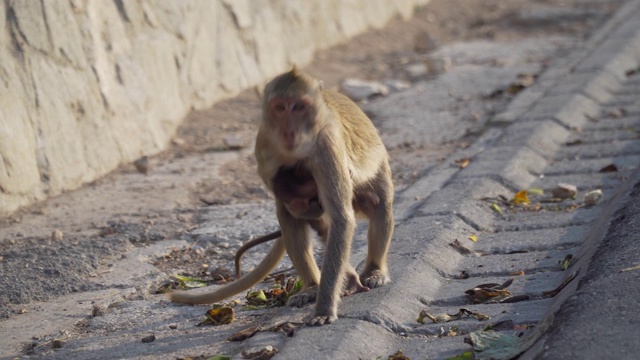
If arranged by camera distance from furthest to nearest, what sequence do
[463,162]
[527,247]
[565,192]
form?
[463,162]
[565,192]
[527,247]

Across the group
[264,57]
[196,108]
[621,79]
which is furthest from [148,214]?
[621,79]

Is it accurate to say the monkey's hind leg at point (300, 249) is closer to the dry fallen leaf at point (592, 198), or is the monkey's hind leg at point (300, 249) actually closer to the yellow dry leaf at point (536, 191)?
the dry fallen leaf at point (592, 198)

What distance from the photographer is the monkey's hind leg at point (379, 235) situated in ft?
16.0

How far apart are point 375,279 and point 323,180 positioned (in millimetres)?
549

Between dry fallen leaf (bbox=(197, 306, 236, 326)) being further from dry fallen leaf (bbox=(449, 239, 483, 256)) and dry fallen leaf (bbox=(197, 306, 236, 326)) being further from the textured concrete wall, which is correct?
the textured concrete wall

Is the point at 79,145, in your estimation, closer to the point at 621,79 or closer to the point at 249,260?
the point at 249,260

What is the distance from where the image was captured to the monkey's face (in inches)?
177

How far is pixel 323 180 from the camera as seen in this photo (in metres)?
4.59

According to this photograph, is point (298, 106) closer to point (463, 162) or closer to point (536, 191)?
point (536, 191)

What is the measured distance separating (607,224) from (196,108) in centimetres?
443

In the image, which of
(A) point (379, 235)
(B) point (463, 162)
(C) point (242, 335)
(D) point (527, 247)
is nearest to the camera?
(C) point (242, 335)

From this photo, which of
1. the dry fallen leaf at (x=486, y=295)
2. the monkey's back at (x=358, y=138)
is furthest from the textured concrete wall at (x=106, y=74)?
the dry fallen leaf at (x=486, y=295)

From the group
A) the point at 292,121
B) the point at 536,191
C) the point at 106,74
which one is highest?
the point at 106,74

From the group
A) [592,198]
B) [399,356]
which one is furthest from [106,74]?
[399,356]
